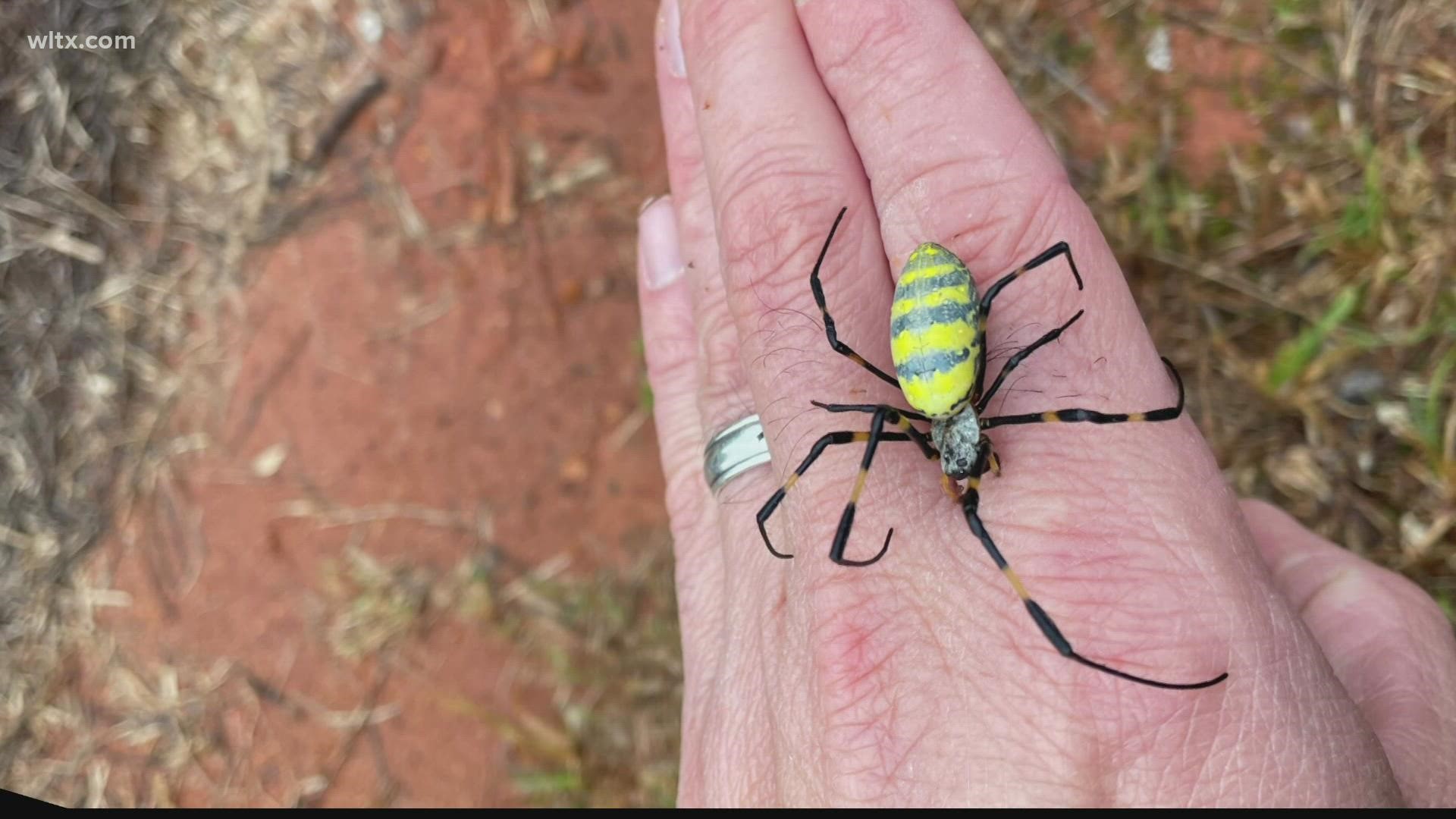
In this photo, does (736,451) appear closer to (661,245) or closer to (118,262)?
(661,245)

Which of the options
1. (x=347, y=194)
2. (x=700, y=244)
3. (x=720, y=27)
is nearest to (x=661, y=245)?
(x=700, y=244)

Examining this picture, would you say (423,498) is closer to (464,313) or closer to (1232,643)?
(464,313)

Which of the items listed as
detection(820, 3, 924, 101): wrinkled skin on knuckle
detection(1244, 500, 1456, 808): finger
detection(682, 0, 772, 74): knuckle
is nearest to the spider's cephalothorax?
detection(820, 3, 924, 101): wrinkled skin on knuckle

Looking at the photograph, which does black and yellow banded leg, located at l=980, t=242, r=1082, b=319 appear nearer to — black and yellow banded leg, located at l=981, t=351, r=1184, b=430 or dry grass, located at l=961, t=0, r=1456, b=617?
black and yellow banded leg, located at l=981, t=351, r=1184, b=430

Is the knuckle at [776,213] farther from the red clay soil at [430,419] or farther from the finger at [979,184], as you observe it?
the red clay soil at [430,419]

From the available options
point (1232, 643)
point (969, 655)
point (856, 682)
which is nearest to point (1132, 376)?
point (1232, 643)

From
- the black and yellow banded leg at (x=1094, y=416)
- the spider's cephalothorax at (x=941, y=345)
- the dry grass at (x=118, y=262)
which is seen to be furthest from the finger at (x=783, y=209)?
the dry grass at (x=118, y=262)
